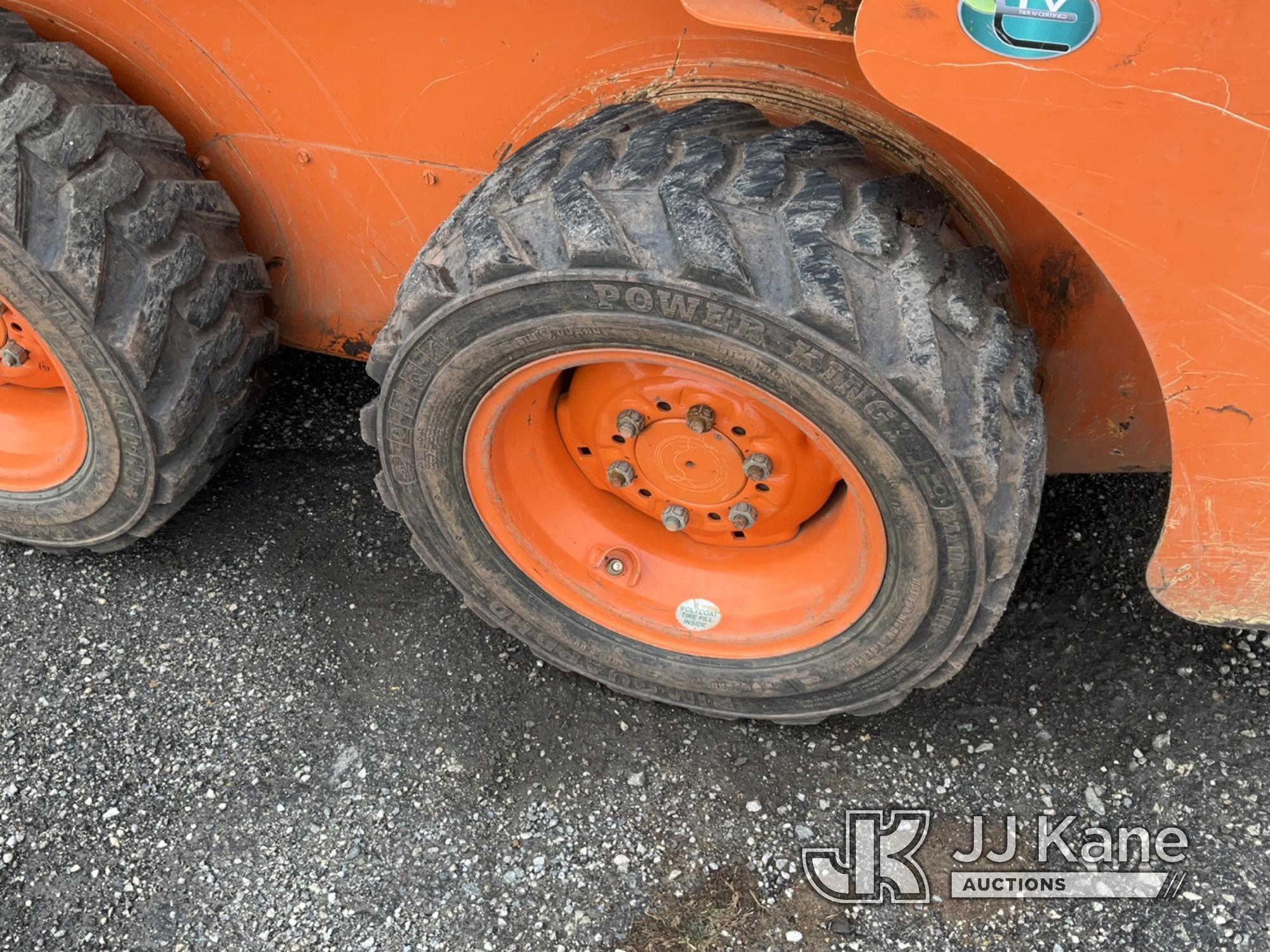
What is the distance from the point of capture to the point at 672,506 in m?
2.45

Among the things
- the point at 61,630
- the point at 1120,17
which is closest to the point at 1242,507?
the point at 1120,17

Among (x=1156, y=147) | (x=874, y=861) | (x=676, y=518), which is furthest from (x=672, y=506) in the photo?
(x=1156, y=147)

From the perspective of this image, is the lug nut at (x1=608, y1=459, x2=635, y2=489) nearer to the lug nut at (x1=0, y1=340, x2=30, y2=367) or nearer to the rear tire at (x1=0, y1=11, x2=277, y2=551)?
the rear tire at (x1=0, y1=11, x2=277, y2=551)

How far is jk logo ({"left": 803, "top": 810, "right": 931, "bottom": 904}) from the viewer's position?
235 cm

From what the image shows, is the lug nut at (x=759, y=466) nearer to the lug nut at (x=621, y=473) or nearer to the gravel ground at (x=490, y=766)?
the lug nut at (x=621, y=473)

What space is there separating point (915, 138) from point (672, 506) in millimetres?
931

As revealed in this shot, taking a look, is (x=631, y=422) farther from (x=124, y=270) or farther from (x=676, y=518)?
(x=124, y=270)

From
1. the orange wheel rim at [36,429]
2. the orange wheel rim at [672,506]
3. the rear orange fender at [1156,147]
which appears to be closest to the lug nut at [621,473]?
the orange wheel rim at [672,506]

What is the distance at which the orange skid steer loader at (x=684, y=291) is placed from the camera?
156cm

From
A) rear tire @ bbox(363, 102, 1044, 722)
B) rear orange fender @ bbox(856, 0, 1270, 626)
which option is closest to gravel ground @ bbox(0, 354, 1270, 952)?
rear tire @ bbox(363, 102, 1044, 722)

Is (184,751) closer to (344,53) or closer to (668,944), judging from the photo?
(668,944)

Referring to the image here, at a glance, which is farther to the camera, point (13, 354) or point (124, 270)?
point (13, 354)

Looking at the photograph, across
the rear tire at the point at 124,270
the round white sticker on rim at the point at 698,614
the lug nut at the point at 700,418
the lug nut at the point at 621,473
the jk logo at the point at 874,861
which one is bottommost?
the jk logo at the point at 874,861

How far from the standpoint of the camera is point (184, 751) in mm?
2570
